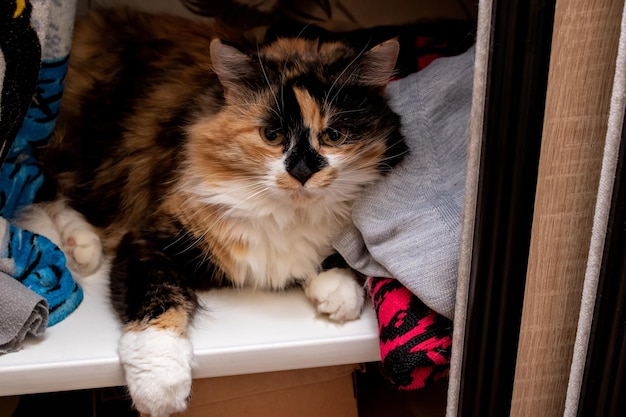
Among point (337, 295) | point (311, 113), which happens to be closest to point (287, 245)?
point (337, 295)

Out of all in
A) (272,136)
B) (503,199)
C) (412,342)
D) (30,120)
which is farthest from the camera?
(30,120)

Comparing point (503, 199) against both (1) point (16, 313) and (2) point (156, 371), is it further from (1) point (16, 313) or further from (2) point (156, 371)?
(1) point (16, 313)

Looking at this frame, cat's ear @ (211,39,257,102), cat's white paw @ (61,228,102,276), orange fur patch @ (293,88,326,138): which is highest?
cat's ear @ (211,39,257,102)

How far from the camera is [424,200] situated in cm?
104

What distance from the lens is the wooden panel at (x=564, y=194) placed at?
67 cm

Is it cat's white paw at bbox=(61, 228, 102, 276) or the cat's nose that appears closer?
the cat's nose

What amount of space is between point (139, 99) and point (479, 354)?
0.83m

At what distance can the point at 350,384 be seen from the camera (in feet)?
4.00

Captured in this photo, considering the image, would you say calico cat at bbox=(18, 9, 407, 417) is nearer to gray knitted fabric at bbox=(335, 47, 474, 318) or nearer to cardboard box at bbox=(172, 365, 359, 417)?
gray knitted fabric at bbox=(335, 47, 474, 318)

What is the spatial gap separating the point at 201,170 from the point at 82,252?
0.29m

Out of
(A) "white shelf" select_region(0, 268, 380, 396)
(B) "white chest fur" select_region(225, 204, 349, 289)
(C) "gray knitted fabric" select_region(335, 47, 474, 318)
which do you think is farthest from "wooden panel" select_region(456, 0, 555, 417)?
(B) "white chest fur" select_region(225, 204, 349, 289)

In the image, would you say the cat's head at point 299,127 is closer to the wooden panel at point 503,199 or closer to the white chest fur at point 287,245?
the white chest fur at point 287,245

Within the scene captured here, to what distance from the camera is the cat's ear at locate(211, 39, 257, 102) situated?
3.26 feet

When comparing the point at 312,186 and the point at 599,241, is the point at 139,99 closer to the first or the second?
the point at 312,186
